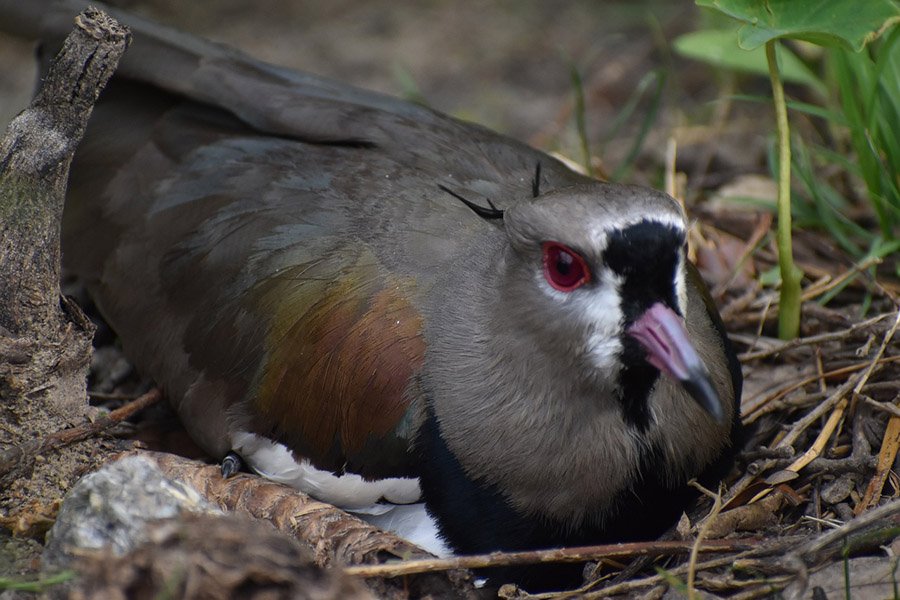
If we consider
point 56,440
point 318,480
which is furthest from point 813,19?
point 56,440

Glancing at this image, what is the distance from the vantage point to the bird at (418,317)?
3.08m

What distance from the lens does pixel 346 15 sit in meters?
7.36

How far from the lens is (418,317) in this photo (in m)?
3.36

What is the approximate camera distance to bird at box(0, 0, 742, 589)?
121 inches

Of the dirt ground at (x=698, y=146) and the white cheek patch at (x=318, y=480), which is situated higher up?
the dirt ground at (x=698, y=146)

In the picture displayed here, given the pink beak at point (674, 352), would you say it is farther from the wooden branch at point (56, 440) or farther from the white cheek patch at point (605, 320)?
the wooden branch at point (56, 440)

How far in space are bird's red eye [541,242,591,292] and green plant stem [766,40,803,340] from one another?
3.45 ft

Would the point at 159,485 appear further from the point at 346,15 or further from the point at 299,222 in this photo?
the point at 346,15

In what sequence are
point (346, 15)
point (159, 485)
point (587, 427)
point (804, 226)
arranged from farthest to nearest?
point (346, 15)
point (804, 226)
point (587, 427)
point (159, 485)

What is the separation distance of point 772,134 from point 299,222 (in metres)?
2.37

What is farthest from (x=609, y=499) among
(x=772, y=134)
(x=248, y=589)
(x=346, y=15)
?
(x=346, y=15)

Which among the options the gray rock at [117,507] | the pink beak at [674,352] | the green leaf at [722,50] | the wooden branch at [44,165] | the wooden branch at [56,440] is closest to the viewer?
the gray rock at [117,507]

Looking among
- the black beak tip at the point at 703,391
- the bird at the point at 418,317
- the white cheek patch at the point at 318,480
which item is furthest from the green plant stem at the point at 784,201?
the white cheek patch at the point at 318,480

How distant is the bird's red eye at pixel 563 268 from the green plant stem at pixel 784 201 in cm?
105
